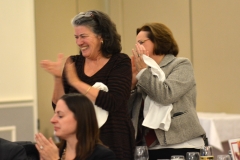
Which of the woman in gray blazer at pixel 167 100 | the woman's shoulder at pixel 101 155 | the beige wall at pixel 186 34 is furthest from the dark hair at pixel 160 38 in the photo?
the beige wall at pixel 186 34

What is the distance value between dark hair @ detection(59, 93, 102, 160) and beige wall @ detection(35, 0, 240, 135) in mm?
2831

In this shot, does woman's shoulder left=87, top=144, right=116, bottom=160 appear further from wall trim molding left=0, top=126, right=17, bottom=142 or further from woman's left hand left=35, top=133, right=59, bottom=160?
wall trim molding left=0, top=126, right=17, bottom=142

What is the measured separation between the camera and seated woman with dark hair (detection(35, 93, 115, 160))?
2.06 m

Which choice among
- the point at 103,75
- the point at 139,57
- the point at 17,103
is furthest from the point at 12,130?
the point at 103,75

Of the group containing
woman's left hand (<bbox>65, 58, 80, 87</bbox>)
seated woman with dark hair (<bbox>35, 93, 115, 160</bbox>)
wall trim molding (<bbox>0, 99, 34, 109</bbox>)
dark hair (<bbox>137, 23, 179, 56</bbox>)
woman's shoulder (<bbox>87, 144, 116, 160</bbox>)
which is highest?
dark hair (<bbox>137, 23, 179, 56</bbox>)

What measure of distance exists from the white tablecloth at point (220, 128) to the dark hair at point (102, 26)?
1.74 m

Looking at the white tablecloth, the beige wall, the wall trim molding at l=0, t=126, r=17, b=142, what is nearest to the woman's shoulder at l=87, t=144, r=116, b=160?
the white tablecloth

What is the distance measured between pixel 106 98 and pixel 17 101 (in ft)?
7.74

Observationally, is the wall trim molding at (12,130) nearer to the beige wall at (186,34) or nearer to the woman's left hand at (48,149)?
the beige wall at (186,34)

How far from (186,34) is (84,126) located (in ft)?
10.9

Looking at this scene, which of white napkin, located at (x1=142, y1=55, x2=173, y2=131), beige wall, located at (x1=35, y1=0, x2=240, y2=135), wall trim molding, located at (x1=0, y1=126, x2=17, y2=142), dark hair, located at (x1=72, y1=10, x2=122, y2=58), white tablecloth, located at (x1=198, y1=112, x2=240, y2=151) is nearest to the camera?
dark hair, located at (x1=72, y1=10, x2=122, y2=58)

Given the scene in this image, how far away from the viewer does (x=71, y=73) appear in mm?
2471

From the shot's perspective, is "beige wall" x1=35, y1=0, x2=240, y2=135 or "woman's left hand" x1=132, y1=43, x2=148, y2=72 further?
"beige wall" x1=35, y1=0, x2=240, y2=135

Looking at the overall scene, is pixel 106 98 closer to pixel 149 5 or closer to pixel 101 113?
pixel 101 113
